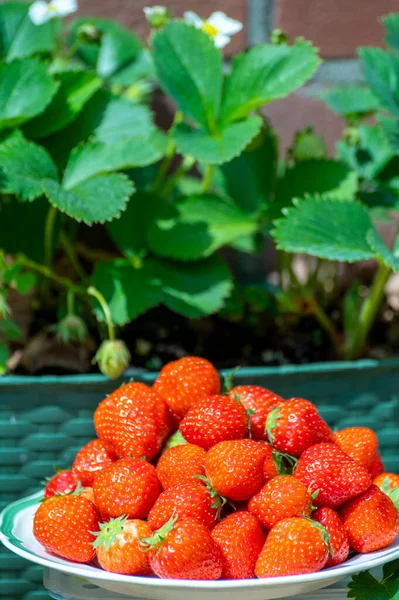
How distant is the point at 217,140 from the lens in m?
0.99

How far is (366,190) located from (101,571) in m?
0.66

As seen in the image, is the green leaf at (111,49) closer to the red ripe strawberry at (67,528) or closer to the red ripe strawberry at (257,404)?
the red ripe strawberry at (257,404)

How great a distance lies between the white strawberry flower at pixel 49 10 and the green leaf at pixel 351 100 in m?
0.38

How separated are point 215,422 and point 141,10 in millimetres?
858

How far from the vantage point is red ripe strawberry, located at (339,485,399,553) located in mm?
671

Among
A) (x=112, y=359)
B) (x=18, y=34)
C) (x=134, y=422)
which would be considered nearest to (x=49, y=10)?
(x=18, y=34)

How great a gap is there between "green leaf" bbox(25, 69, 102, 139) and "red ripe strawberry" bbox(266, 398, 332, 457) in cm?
50

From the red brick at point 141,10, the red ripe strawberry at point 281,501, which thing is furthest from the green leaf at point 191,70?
the red ripe strawberry at point 281,501

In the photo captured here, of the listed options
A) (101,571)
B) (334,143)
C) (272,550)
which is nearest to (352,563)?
(272,550)

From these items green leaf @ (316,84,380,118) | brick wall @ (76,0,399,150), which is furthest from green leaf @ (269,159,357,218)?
brick wall @ (76,0,399,150)

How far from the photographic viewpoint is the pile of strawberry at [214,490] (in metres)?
0.62

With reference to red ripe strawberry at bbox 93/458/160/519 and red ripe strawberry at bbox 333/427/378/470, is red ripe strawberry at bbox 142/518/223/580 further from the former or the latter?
red ripe strawberry at bbox 333/427/378/470

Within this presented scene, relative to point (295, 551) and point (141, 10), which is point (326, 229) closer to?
point (295, 551)

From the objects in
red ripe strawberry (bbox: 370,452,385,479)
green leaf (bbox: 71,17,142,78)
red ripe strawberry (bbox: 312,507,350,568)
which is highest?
green leaf (bbox: 71,17,142,78)
